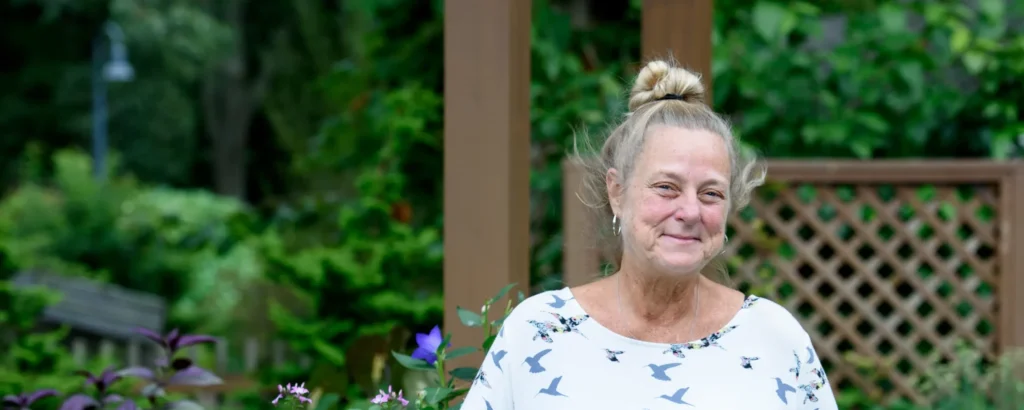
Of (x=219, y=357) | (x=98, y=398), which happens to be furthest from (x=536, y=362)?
(x=219, y=357)

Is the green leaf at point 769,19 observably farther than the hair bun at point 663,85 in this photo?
Yes

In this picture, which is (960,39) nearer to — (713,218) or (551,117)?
(551,117)

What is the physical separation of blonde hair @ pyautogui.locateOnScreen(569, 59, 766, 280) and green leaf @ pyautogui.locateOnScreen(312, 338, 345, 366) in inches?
88.9

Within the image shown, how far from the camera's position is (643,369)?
1.55 meters

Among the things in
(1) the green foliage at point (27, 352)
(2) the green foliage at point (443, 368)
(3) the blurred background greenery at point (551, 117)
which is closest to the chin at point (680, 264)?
→ (2) the green foliage at point (443, 368)

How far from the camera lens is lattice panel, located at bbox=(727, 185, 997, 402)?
13.2 ft

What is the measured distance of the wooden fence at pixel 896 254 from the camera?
3971 millimetres

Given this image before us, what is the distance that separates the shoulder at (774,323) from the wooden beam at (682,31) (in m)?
0.86

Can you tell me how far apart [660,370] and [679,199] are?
0.25 meters

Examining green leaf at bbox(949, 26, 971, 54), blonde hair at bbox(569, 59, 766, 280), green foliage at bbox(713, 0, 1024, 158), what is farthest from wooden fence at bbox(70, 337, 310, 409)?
blonde hair at bbox(569, 59, 766, 280)

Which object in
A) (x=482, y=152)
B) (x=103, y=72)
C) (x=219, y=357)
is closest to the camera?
(x=482, y=152)

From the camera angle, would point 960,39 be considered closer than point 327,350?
No

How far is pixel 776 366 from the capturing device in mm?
1564

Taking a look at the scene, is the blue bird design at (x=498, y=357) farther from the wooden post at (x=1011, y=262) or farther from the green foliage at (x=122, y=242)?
the green foliage at (x=122, y=242)
